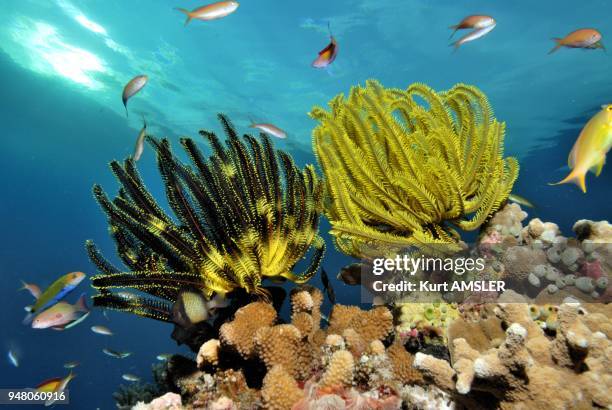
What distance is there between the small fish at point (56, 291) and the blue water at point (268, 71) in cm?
1999

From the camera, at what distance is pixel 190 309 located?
264 cm

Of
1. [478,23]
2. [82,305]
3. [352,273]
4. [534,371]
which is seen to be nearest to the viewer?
[534,371]

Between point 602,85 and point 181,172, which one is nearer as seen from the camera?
point 181,172

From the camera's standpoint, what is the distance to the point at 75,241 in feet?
290

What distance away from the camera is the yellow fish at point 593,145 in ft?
7.33

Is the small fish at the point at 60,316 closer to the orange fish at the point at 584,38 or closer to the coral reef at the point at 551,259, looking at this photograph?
the coral reef at the point at 551,259

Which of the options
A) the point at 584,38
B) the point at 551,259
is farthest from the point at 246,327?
the point at 584,38

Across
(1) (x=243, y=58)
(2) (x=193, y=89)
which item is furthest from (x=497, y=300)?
(2) (x=193, y=89)

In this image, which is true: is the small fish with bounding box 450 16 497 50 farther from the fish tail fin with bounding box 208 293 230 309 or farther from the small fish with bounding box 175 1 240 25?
the fish tail fin with bounding box 208 293 230 309

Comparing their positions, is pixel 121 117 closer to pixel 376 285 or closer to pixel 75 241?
pixel 376 285

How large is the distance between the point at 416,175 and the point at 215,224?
185 cm

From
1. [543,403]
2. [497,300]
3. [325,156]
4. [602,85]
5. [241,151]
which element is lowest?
[602,85]

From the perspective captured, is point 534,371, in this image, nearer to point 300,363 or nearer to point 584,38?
point 300,363

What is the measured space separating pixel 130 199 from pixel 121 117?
43713 mm
